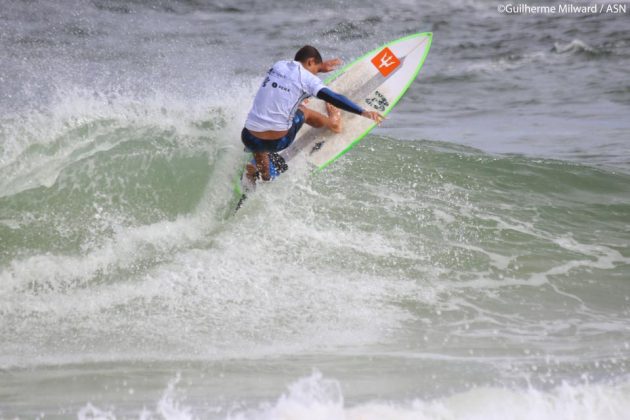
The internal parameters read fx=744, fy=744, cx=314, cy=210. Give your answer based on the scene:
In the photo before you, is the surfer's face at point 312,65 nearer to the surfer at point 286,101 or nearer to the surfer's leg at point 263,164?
the surfer at point 286,101

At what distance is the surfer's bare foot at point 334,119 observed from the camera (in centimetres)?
757

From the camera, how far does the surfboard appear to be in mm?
7586

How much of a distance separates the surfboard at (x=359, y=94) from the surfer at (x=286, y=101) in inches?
17.6

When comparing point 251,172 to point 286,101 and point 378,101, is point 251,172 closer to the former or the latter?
point 286,101

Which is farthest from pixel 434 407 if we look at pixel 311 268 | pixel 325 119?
pixel 325 119

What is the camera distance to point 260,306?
18.0 ft

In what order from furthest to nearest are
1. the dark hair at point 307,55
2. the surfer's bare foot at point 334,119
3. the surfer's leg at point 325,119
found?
the surfer's bare foot at point 334,119 → the surfer's leg at point 325,119 → the dark hair at point 307,55

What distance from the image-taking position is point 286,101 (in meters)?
6.54

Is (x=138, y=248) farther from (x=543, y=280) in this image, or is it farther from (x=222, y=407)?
(x=543, y=280)

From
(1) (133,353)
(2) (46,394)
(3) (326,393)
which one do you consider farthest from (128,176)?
(3) (326,393)

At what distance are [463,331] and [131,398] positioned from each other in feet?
7.72

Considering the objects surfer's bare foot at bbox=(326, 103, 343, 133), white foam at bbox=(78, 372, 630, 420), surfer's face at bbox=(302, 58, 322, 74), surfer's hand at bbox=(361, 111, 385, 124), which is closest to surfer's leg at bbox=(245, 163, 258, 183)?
surfer's bare foot at bbox=(326, 103, 343, 133)

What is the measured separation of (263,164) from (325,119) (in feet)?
2.76

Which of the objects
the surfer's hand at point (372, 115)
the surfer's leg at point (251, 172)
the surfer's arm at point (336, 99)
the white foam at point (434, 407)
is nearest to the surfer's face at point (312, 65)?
the surfer's arm at point (336, 99)
